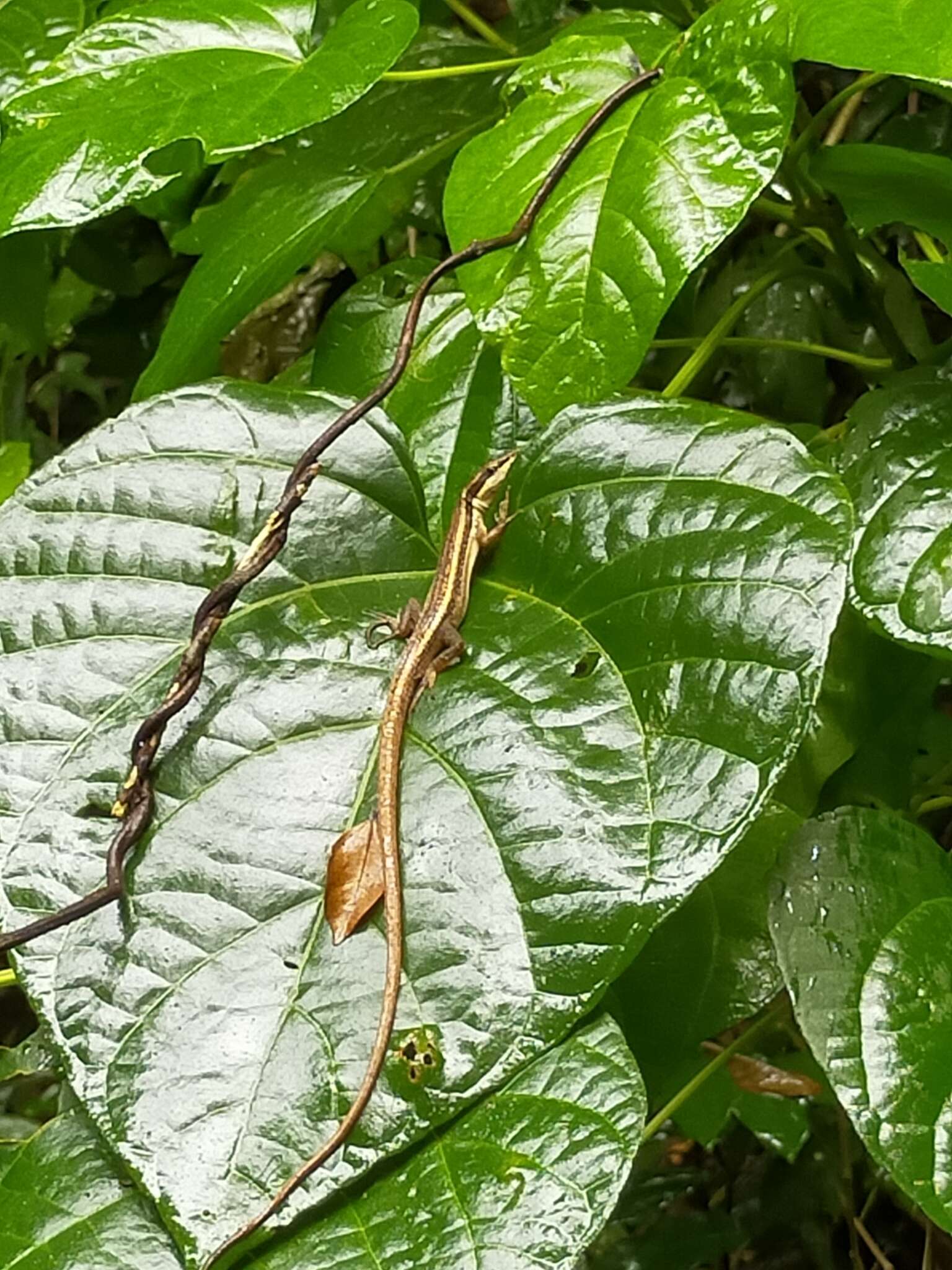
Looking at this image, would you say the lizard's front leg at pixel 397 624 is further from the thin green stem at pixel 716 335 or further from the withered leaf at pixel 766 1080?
the withered leaf at pixel 766 1080

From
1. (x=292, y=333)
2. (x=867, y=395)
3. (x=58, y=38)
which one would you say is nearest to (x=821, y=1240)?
(x=867, y=395)

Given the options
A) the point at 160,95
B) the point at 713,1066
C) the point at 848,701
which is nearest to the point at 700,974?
the point at 713,1066

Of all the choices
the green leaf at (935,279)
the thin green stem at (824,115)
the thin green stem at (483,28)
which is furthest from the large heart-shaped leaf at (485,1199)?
the thin green stem at (483,28)

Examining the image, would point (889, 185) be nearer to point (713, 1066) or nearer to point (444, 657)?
point (444, 657)

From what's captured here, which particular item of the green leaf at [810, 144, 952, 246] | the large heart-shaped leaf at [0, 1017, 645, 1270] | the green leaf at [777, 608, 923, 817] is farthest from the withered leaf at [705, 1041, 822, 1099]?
the green leaf at [810, 144, 952, 246]

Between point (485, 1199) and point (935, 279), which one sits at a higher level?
point (935, 279)

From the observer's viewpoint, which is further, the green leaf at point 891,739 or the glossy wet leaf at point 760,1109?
the glossy wet leaf at point 760,1109

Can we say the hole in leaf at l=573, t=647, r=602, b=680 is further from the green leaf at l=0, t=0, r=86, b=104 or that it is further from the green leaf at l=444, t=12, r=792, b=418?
the green leaf at l=0, t=0, r=86, b=104

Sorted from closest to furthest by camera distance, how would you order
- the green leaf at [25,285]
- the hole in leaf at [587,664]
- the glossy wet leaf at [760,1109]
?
the hole in leaf at [587,664] < the glossy wet leaf at [760,1109] < the green leaf at [25,285]
